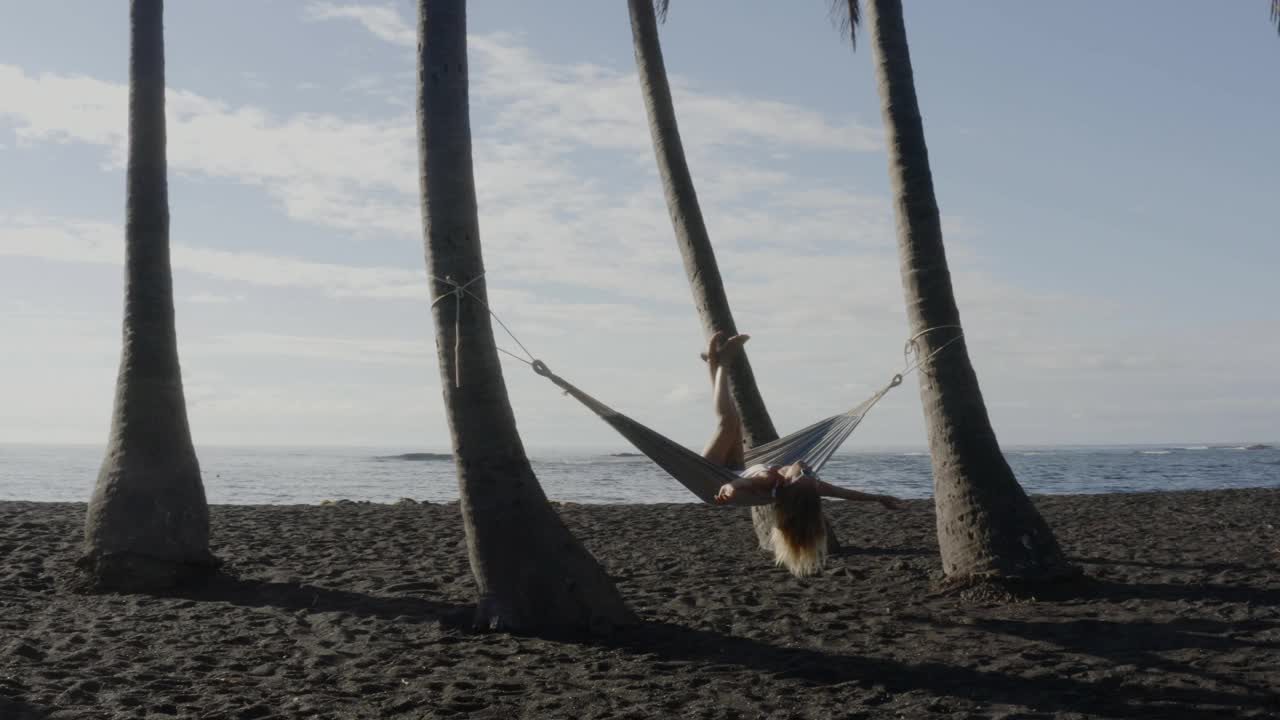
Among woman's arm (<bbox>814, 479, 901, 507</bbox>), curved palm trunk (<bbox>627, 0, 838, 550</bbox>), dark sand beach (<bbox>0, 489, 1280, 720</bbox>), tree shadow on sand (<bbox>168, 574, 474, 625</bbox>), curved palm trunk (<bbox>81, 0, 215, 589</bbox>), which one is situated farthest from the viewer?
curved palm trunk (<bbox>627, 0, 838, 550</bbox>)

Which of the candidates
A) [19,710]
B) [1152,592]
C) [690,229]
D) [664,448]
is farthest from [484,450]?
[1152,592]

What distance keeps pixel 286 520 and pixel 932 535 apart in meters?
6.64

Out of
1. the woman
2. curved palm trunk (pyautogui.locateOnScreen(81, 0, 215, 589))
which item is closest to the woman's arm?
the woman

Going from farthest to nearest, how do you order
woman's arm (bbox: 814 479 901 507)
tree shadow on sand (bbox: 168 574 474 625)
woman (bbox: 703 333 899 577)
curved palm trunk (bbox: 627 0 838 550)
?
curved palm trunk (bbox: 627 0 838 550) → tree shadow on sand (bbox: 168 574 474 625) → woman (bbox: 703 333 899 577) → woman's arm (bbox: 814 479 901 507)

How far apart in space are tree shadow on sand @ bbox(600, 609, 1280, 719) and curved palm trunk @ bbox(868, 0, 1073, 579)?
944mm

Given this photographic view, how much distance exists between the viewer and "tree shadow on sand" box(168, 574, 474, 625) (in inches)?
246

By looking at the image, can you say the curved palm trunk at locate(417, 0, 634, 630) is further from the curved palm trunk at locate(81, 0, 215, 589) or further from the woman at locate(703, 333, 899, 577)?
the curved palm trunk at locate(81, 0, 215, 589)

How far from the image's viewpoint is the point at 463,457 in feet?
18.4

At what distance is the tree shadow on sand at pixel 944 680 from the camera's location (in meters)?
4.30

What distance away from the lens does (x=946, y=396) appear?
21.4 ft

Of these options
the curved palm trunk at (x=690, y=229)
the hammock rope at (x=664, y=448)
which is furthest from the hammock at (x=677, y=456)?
the curved palm trunk at (x=690, y=229)

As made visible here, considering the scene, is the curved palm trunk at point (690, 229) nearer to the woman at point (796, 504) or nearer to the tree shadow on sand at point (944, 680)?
the woman at point (796, 504)

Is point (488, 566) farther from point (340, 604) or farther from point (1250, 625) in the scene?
point (1250, 625)

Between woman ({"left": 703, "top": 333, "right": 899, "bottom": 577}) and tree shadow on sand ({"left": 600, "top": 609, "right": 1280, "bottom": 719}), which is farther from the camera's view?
woman ({"left": 703, "top": 333, "right": 899, "bottom": 577})
